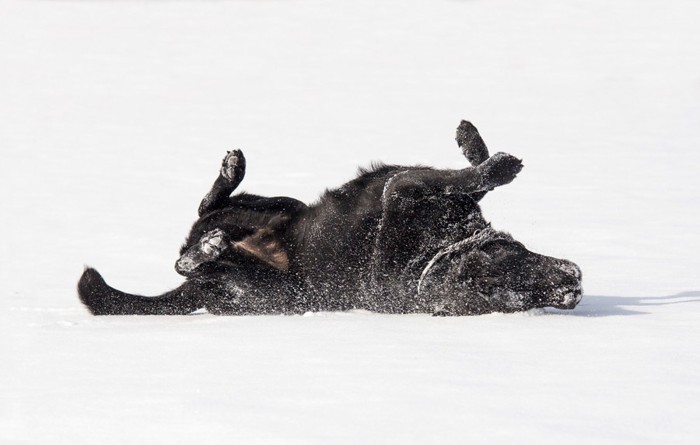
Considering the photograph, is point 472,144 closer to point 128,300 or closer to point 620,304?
point 620,304

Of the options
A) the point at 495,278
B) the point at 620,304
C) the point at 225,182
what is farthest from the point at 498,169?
the point at 225,182

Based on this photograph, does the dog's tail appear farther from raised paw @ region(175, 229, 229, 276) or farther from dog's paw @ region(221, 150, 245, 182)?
dog's paw @ region(221, 150, 245, 182)

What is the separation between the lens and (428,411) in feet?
8.77

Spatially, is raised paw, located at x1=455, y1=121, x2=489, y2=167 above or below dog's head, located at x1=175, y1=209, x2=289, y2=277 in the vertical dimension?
above

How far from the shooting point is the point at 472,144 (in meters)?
4.76

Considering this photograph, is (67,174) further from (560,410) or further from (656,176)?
A: (560,410)

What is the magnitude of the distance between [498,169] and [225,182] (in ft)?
4.59

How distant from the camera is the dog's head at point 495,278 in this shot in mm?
4172

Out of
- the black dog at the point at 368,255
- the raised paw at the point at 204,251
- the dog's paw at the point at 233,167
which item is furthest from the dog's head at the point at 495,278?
the dog's paw at the point at 233,167

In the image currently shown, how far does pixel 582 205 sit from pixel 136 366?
5382mm

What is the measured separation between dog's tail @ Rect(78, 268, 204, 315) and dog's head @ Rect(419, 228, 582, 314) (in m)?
1.15

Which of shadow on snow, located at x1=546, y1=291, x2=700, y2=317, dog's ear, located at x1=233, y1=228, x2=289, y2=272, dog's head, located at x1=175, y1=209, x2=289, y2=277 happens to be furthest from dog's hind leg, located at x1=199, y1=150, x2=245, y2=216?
shadow on snow, located at x1=546, y1=291, x2=700, y2=317

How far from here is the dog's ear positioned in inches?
186

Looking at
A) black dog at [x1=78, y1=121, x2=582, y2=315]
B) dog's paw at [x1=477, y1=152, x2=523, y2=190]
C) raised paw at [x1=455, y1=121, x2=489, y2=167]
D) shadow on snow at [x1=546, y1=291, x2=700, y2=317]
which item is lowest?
shadow on snow at [x1=546, y1=291, x2=700, y2=317]
